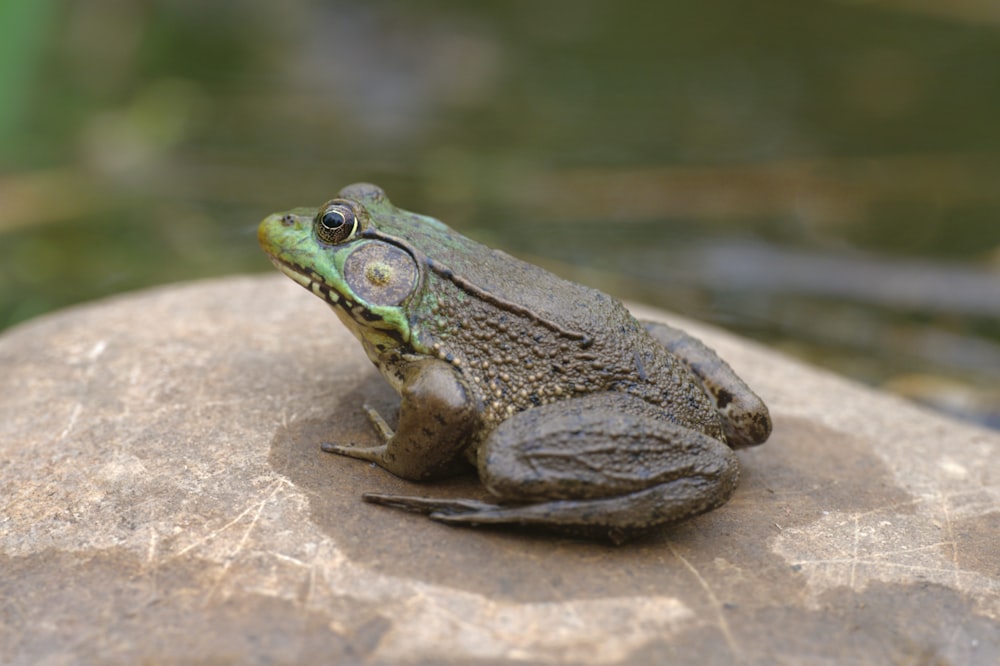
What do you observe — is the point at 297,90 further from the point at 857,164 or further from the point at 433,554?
the point at 433,554

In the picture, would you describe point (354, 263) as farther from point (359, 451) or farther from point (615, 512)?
point (615, 512)

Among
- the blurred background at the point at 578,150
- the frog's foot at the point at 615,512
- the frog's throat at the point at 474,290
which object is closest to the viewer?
the frog's foot at the point at 615,512

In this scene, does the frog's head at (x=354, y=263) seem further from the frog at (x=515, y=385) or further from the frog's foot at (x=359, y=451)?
the frog's foot at (x=359, y=451)

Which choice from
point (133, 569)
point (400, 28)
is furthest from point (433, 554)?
point (400, 28)

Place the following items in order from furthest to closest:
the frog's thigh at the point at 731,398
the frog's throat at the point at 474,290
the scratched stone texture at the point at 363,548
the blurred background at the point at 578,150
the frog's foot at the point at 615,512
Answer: the blurred background at the point at 578,150, the frog's thigh at the point at 731,398, the frog's throat at the point at 474,290, the frog's foot at the point at 615,512, the scratched stone texture at the point at 363,548

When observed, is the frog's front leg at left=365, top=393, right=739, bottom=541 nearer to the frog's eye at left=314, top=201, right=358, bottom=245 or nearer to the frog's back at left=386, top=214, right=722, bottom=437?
the frog's back at left=386, top=214, right=722, bottom=437

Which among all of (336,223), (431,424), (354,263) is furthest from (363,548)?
(336,223)

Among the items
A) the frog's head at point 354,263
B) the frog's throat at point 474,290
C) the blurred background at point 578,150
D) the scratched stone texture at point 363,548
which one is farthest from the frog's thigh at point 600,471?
the blurred background at point 578,150
